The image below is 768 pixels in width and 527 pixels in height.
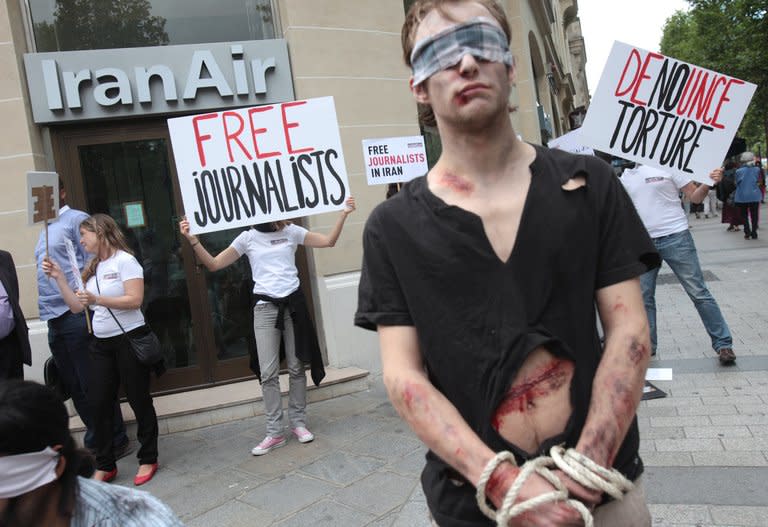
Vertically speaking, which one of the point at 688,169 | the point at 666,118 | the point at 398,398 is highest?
the point at 666,118

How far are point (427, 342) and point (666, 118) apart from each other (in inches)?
157

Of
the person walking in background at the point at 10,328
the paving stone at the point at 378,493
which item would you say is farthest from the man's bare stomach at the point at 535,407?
the person walking in background at the point at 10,328

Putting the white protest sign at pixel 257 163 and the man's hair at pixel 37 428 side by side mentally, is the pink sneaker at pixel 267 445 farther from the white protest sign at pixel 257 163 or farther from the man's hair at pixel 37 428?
the man's hair at pixel 37 428

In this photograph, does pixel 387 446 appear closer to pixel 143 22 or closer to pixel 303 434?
pixel 303 434

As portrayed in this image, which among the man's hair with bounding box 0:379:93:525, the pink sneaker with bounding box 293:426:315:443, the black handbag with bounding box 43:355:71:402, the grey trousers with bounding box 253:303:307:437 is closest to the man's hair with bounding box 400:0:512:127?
the man's hair with bounding box 0:379:93:525

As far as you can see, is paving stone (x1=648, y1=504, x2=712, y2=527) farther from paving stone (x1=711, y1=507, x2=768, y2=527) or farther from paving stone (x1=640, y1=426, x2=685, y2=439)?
paving stone (x1=640, y1=426, x2=685, y2=439)

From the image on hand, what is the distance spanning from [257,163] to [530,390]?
3740 mm

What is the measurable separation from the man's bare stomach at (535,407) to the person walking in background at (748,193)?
14.4m

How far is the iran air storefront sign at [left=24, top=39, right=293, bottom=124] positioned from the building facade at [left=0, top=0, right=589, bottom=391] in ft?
0.04

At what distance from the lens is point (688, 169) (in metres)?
4.66

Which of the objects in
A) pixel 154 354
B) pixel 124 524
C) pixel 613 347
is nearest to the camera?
pixel 613 347

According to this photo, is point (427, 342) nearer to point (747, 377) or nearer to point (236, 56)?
point (747, 377)

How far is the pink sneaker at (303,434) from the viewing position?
4844 millimetres

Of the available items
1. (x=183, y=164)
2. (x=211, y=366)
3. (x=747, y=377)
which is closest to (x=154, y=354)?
(x=183, y=164)
